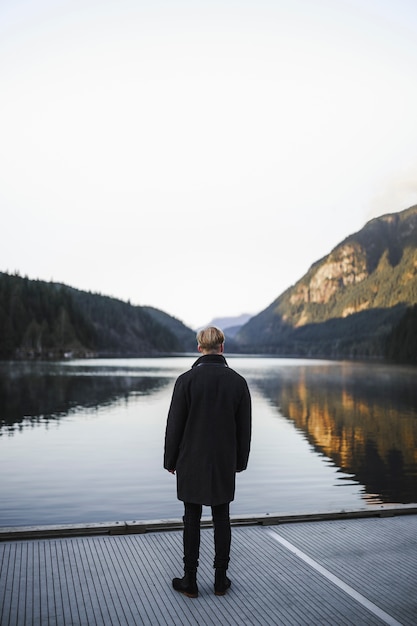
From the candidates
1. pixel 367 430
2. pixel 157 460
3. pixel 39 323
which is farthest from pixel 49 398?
A: pixel 39 323

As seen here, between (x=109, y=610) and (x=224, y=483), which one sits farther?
(x=224, y=483)

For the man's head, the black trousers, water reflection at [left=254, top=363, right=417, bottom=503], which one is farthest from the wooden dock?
water reflection at [left=254, top=363, right=417, bottom=503]

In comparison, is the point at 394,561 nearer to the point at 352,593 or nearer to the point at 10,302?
the point at 352,593

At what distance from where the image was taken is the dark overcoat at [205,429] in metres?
6.16

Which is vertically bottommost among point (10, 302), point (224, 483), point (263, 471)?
point (263, 471)

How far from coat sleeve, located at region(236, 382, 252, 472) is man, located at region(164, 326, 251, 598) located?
0.04 ft

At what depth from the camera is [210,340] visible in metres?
6.34

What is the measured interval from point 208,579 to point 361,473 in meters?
13.0

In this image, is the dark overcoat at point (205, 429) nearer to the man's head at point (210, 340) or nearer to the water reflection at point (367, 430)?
the man's head at point (210, 340)

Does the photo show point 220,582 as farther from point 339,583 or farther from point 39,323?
point 39,323

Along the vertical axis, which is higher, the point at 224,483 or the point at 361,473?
the point at 224,483

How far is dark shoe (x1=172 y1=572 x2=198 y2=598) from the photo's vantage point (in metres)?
6.01

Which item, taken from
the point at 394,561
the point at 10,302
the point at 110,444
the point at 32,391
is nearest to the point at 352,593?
the point at 394,561

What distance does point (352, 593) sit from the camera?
604 centimetres
